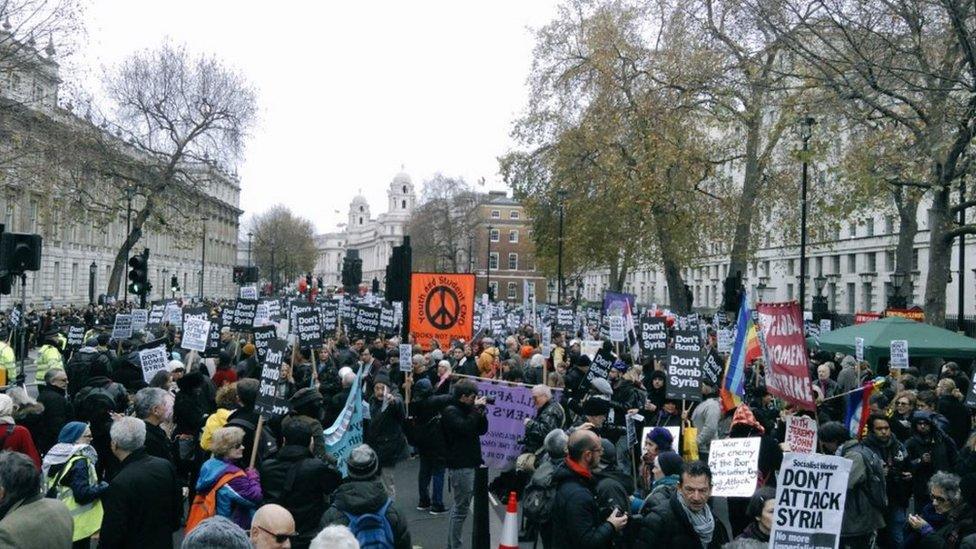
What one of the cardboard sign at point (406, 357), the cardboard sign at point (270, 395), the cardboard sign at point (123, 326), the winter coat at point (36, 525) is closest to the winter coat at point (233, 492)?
the winter coat at point (36, 525)

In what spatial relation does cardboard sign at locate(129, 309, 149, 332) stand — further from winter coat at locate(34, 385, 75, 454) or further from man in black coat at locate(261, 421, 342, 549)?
man in black coat at locate(261, 421, 342, 549)

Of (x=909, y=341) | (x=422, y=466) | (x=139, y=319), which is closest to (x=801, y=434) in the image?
(x=422, y=466)

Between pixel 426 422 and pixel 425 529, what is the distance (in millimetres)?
1093

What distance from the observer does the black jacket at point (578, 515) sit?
18.6ft

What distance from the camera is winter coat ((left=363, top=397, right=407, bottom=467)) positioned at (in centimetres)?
1000

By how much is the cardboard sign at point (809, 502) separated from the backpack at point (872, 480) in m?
2.44

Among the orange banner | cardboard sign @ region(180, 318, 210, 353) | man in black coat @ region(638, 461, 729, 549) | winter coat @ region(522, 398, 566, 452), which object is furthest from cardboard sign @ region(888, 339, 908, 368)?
man in black coat @ region(638, 461, 729, 549)

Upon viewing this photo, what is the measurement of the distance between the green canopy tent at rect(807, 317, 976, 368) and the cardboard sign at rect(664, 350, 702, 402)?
9591mm

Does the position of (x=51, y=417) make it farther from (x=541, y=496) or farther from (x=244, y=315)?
(x=244, y=315)

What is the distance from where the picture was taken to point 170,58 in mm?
46469

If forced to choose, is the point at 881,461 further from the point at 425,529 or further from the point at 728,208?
the point at 728,208

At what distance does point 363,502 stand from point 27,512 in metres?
1.63

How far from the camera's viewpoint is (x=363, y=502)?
5414 mm

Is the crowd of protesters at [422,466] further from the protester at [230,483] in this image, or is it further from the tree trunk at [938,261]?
the tree trunk at [938,261]
